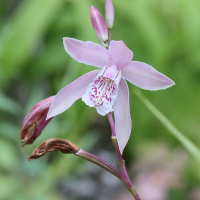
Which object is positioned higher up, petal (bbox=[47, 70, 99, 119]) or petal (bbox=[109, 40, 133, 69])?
petal (bbox=[109, 40, 133, 69])

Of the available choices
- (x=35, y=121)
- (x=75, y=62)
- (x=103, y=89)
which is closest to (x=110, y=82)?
(x=103, y=89)

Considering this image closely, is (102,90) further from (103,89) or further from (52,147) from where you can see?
(52,147)

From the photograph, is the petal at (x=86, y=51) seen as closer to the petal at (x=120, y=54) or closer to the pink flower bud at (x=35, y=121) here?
the petal at (x=120, y=54)

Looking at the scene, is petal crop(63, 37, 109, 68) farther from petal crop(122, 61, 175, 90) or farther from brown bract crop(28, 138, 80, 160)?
brown bract crop(28, 138, 80, 160)

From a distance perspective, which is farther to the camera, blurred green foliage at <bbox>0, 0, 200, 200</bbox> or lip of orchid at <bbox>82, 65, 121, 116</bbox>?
blurred green foliage at <bbox>0, 0, 200, 200</bbox>

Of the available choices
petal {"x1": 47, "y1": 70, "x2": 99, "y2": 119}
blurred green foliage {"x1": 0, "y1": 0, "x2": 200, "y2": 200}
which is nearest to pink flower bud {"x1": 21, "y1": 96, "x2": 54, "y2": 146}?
petal {"x1": 47, "y1": 70, "x2": 99, "y2": 119}

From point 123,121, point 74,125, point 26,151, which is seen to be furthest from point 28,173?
point 123,121

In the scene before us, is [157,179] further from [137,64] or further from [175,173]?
[137,64]

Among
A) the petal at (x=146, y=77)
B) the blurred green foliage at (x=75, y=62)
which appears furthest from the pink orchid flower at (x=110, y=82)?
the blurred green foliage at (x=75, y=62)
